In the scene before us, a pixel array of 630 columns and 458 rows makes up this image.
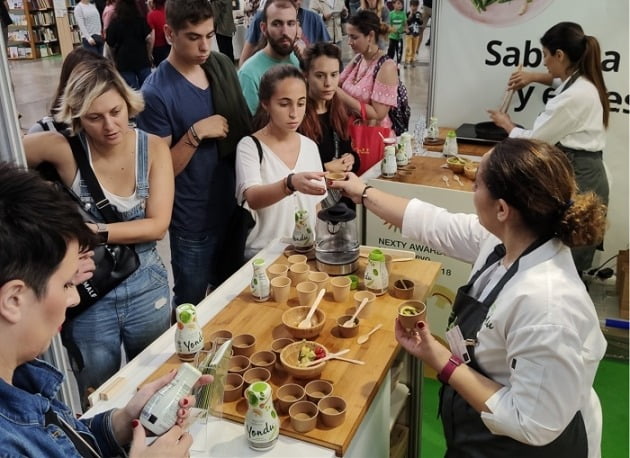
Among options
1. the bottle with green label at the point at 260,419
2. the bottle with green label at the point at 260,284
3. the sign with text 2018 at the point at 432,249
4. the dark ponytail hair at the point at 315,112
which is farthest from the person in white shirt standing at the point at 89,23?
the bottle with green label at the point at 260,419

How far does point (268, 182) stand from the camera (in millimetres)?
2451

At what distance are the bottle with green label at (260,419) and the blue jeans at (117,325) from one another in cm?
78

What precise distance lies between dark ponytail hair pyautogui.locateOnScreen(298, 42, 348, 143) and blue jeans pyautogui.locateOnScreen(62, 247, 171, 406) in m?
1.13

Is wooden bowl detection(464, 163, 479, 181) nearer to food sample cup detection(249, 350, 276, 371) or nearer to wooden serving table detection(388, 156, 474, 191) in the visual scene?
wooden serving table detection(388, 156, 474, 191)

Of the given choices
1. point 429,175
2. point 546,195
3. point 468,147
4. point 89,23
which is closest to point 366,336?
point 546,195

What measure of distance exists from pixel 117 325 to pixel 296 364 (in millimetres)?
723

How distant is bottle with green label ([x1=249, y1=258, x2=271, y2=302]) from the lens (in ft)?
6.49

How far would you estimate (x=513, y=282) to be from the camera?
1.44m

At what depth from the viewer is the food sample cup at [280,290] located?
1.98 meters

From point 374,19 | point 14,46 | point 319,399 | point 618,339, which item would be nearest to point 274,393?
point 319,399

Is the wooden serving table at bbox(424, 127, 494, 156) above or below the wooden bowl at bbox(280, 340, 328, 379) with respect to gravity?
above

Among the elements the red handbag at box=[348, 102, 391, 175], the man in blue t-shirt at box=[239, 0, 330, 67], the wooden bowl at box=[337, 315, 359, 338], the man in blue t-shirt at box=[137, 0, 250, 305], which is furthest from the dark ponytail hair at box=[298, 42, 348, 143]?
the wooden bowl at box=[337, 315, 359, 338]

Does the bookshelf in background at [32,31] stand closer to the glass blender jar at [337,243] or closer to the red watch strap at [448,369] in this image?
the glass blender jar at [337,243]

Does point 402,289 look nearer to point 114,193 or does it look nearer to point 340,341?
point 340,341
